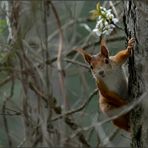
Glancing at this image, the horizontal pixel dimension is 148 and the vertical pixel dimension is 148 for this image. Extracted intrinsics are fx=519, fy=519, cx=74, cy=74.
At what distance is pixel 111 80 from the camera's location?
216cm

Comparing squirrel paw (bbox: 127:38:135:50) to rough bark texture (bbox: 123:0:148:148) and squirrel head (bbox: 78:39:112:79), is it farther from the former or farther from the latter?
squirrel head (bbox: 78:39:112:79)

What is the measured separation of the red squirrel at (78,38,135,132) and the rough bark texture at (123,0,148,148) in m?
0.09

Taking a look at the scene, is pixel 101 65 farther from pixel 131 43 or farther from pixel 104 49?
pixel 131 43

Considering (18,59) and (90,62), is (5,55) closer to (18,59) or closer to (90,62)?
(18,59)

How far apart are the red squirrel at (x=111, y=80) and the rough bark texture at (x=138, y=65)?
0.09 m

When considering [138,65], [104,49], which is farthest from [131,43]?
[104,49]

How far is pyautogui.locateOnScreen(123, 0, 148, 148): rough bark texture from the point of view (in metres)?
1.89

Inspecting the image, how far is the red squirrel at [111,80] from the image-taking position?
207 cm

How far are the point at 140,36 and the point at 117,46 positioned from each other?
4.07 feet

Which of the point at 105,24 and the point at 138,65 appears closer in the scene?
the point at 138,65

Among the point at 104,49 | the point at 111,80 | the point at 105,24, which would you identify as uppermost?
the point at 105,24

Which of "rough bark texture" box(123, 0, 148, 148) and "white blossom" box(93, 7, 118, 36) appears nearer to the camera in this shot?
"rough bark texture" box(123, 0, 148, 148)

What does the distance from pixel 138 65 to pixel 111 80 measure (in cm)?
27

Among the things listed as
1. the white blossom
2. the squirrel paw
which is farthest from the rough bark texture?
the white blossom
